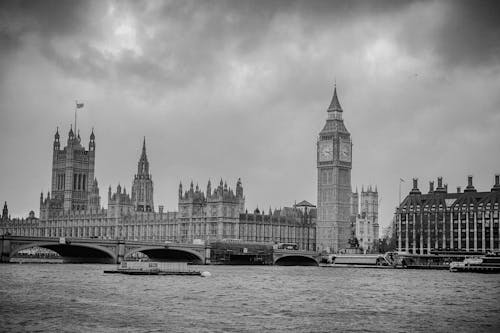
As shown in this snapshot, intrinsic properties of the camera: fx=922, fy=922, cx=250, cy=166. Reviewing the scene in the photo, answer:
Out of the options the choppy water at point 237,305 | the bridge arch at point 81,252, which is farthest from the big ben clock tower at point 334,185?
the choppy water at point 237,305

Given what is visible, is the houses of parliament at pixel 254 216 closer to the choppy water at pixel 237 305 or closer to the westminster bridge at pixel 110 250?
the westminster bridge at pixel 110 250

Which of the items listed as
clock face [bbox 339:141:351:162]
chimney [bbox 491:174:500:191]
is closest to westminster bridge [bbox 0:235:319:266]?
clock face [bbox 339:141:351:162]

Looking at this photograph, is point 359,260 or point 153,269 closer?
point 153,269

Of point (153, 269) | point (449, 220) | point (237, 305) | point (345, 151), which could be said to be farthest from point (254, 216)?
point (237, 305)

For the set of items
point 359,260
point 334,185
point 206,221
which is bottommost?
point 359,260

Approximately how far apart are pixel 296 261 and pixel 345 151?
28.4 metres

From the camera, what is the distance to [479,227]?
15012cm

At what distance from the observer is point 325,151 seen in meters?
184

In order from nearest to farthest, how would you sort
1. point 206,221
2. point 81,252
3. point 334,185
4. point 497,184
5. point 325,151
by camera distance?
point 81,252 → point 497,184 → point 206,221 → point 334,185 → point 325,151

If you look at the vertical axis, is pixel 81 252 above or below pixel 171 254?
above

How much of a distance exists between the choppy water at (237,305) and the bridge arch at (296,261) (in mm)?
69625

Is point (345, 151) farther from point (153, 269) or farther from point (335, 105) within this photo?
point (153, 269)

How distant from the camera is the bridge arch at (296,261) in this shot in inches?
6412

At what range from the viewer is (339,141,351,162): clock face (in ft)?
602
